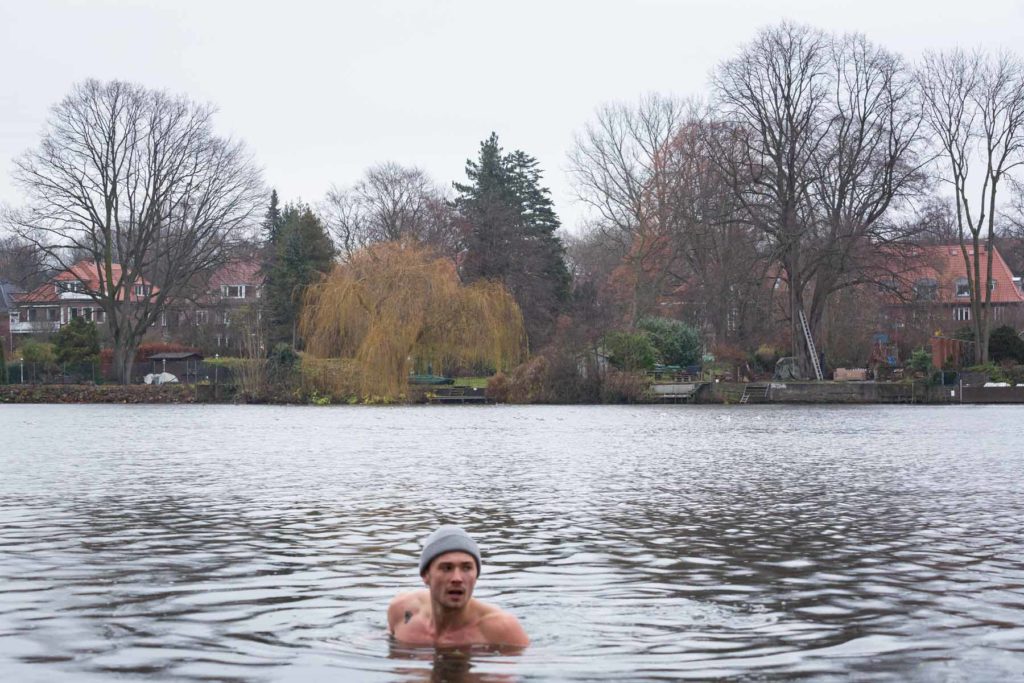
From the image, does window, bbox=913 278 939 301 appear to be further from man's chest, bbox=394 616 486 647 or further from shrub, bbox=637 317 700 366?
man's chest, bbox=394 616 486 647

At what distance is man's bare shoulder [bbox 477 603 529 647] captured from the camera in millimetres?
7926

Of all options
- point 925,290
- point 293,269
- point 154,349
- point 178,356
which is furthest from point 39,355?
point 925,290

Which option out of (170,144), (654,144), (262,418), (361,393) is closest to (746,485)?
(262,418)

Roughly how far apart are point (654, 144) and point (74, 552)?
7051 centimetres

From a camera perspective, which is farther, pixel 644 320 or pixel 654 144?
pixel 654 144

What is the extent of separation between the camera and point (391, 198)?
335 feet

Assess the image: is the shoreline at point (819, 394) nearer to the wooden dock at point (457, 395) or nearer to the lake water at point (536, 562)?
the wooden dock at point (457, 395)

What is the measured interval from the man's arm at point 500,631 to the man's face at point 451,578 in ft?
0.83

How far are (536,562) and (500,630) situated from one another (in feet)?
11.7

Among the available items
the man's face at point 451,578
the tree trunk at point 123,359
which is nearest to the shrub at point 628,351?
the tree trunk at point 123,359

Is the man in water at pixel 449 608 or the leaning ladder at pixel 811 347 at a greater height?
the leaning ladder at pixel 811 347

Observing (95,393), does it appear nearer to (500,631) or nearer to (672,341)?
A: (672,341)

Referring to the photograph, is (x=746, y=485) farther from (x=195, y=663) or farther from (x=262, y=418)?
(x=262, y=418)

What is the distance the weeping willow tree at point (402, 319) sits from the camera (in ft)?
181
